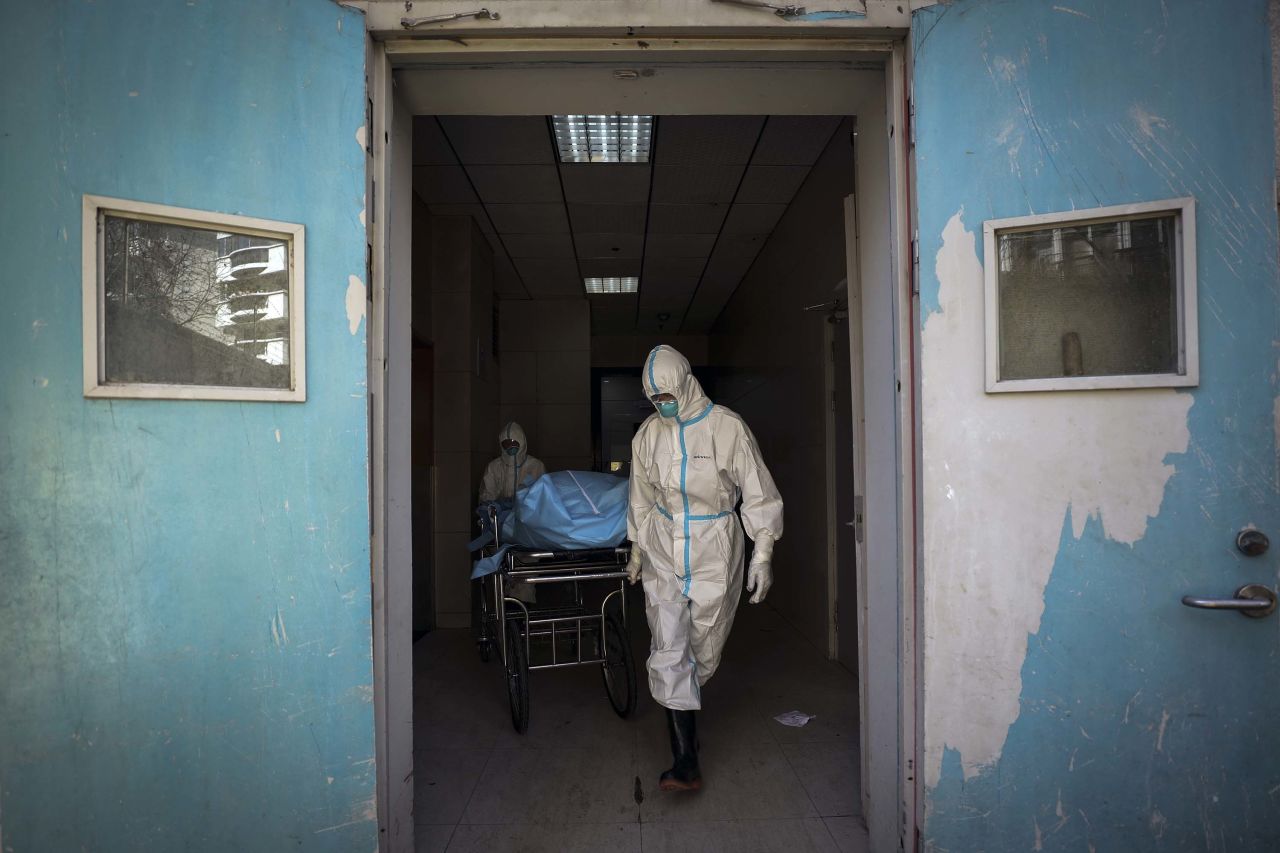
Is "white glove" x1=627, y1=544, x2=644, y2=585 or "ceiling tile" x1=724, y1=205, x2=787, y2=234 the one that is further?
"ceiling tile" x1=724, y1=205, x2=787, y2=234

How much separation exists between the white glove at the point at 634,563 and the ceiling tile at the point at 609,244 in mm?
3275

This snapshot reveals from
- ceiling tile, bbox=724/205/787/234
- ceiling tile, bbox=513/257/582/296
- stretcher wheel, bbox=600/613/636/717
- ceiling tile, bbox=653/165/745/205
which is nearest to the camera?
stretcher wheel, bbox=600/613/636/717

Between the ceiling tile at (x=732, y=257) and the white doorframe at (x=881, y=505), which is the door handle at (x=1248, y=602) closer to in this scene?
the white doorframe at (x=881, y=505)

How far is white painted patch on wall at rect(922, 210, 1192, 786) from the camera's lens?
1651 mm

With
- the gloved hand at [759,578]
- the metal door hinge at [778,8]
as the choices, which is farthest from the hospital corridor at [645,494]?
the metal door hinge at [778,8]

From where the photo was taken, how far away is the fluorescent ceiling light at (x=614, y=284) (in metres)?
6.68

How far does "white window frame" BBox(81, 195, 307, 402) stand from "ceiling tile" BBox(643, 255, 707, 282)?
4.51 m

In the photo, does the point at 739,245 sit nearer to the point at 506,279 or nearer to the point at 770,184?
the point at 770,184

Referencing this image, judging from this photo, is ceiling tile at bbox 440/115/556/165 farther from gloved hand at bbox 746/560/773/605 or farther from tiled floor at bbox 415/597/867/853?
tiled floor at bbox 415/597/867/853

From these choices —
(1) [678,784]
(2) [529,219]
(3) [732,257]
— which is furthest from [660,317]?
(1) [678,784]

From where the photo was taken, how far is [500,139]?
3762 mm

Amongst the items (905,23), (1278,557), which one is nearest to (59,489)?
(905,23)

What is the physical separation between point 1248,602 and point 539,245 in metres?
5.05

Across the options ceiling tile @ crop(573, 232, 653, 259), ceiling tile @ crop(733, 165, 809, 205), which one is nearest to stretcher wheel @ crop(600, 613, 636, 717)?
ceiling tile @ crop(733, 165, 809, 205)
